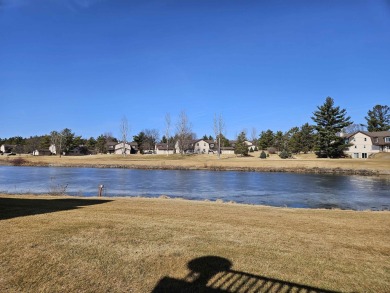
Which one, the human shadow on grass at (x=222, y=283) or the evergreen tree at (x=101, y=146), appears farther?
the evergreen tree at (x=101, y=146)

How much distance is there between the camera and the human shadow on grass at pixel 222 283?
5.81 m

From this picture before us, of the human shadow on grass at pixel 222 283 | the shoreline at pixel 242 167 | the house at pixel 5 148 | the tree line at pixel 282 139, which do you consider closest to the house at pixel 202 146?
the tree line at pixel 282 139

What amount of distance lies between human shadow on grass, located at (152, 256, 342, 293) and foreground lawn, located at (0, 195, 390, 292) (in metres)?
0.02

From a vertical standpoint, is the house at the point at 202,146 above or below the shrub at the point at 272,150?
above

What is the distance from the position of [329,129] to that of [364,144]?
13.5 m

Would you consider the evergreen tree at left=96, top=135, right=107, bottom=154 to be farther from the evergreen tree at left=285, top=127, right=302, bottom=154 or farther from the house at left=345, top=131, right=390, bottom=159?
the house at left=345, top=131, right=390, bottom=159

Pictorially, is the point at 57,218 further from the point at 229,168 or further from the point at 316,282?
the point at 229,168

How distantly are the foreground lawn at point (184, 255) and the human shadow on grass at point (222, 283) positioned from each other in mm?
18

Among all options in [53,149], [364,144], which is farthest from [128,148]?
[364,144]

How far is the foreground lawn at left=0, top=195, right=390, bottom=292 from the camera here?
602cm

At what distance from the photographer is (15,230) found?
8.92 meters

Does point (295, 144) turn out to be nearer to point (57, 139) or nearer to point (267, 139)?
point (267, 139)

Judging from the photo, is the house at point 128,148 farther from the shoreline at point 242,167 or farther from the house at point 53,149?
the shoreline at point 242,167

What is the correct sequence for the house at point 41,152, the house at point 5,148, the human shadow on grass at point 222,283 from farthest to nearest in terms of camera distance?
the house at point 5,148
the house at point 41,152
the human shadow on grass at point 222,283
